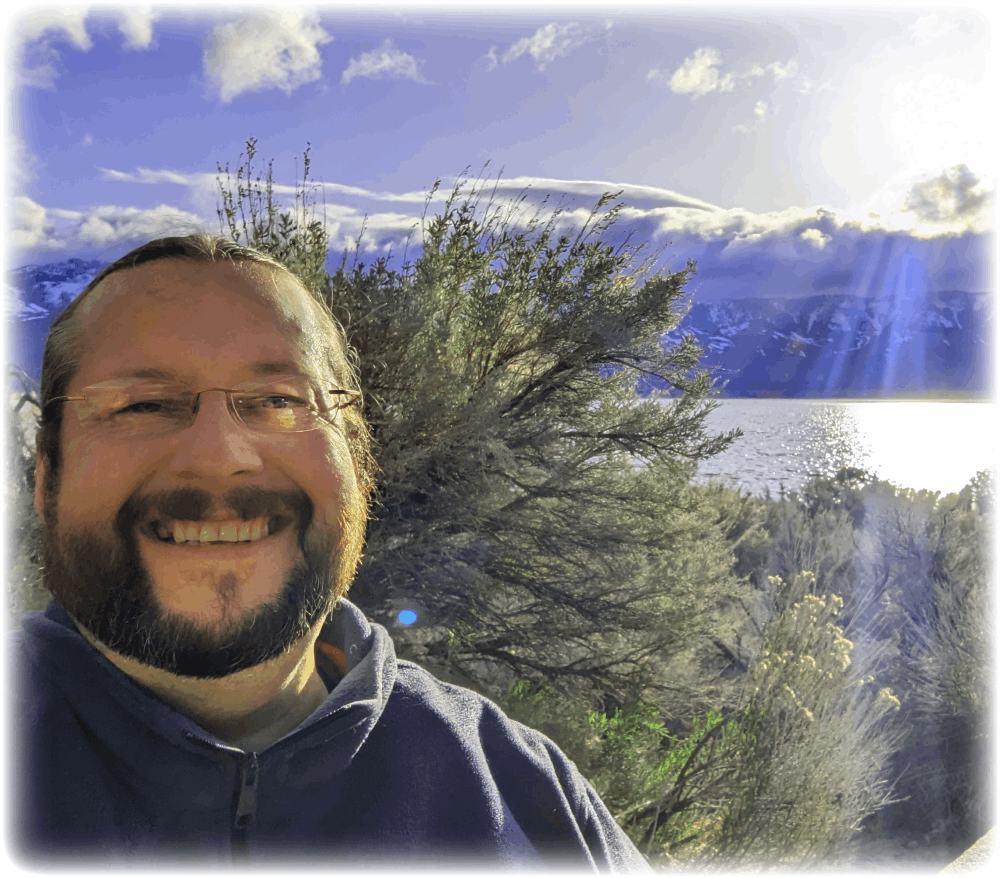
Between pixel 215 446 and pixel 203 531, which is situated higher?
pixel 215 446

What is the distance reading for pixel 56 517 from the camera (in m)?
1.17

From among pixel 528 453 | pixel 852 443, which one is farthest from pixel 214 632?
pixel 852 443

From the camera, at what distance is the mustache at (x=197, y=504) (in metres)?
1.11

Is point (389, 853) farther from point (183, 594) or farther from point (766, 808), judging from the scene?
point (766, 808)

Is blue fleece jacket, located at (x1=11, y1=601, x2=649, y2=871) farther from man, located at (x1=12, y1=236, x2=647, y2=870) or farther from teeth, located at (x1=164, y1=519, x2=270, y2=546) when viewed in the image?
teeth, located at (x1=164, y1=519, x2=270, y2=546)

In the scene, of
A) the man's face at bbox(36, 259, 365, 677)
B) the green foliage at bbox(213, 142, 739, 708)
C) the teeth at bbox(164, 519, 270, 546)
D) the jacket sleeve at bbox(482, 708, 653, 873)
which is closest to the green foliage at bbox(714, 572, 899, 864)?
the green foliage at bbox(213, 142, 739, 708)

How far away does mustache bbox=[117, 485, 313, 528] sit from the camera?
3.65 feet

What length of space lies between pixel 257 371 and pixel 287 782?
2.45ft

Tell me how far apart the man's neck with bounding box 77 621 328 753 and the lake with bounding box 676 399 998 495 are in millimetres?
5455

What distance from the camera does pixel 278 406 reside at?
1.29 meters

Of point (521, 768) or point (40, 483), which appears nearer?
point (40, 483)

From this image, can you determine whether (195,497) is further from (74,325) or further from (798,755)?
(798,755)

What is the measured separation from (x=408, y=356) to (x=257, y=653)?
3775 millimetres

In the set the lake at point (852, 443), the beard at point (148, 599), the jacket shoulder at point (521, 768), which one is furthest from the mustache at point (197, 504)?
the lake at point (852, 443)
